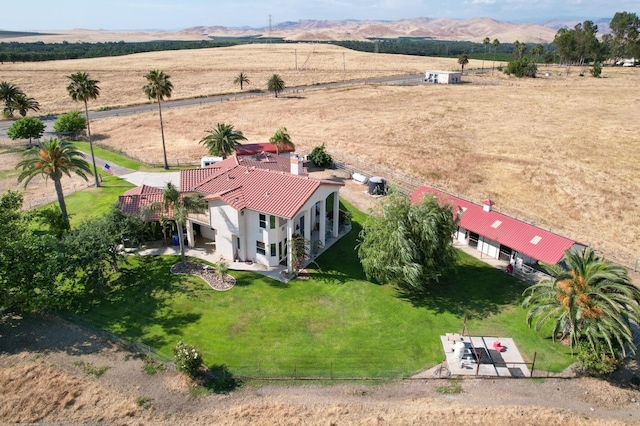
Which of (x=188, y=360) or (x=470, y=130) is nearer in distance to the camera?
(x=188, y=360)

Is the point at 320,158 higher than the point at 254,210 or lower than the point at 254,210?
lower

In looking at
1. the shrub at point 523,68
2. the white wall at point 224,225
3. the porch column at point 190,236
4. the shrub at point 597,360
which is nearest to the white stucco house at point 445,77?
the shrub at point 523,68

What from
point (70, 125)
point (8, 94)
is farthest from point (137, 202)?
point (8, 94)

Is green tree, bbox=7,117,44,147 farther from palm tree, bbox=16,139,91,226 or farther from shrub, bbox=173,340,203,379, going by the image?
shrub, bbox=173,340,203,379

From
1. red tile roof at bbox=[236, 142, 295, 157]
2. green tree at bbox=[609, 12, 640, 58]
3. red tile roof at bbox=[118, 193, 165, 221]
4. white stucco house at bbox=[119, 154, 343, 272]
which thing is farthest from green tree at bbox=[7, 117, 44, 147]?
green tree at bbox=[609, 12, 640, 58]

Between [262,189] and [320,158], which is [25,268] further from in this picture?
[320,158]

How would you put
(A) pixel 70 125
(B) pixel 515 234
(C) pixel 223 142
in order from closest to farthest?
1. (B) pixel 515 234
2. (C) pixel 223 142
3. (A) pixel 70 125

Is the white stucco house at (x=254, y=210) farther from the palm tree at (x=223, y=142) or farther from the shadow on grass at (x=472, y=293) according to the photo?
the palm tree at (x=223, y=142)
